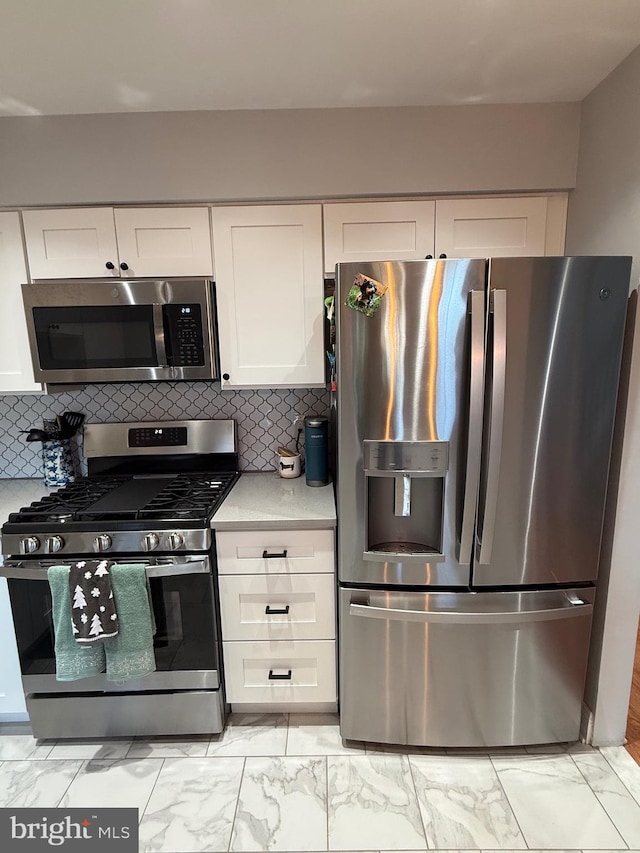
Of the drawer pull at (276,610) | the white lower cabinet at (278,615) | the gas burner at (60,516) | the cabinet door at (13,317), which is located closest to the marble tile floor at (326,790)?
the white lower cabinet at (278,615)

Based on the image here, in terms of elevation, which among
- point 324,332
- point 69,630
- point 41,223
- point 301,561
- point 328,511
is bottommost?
point 69,630

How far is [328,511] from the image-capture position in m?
1.75

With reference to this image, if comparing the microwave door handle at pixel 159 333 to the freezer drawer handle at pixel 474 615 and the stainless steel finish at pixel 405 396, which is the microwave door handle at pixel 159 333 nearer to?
the stainless steel finish at pixel 405 396

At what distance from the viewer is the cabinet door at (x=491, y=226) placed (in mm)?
1810

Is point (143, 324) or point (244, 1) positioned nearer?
point (244, 1)

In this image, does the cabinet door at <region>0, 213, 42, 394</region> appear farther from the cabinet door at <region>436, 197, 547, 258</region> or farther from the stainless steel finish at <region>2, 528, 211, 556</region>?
the cabinet door at <region>436, 197, 547, 258</region>

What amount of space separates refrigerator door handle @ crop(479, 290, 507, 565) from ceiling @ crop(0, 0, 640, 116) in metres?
0.83

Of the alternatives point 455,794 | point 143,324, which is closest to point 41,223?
point 143,324

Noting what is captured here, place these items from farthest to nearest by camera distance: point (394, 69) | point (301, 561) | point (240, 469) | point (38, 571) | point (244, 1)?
point (240, 469) < point (301, 561) < point (38, 571) < point (394, 69) < point (244, 1)

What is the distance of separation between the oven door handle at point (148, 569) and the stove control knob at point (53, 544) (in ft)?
0.17

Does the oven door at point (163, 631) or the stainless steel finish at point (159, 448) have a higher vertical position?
the stainless steel finish at point (159, 448)

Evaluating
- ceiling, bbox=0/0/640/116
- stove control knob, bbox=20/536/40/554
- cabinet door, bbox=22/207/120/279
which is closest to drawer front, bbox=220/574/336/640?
stove control knob, bbox=20/536/40/554

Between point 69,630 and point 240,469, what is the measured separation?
3.38 feet

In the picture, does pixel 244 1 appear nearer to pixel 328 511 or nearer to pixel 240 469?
pixel 328 511
